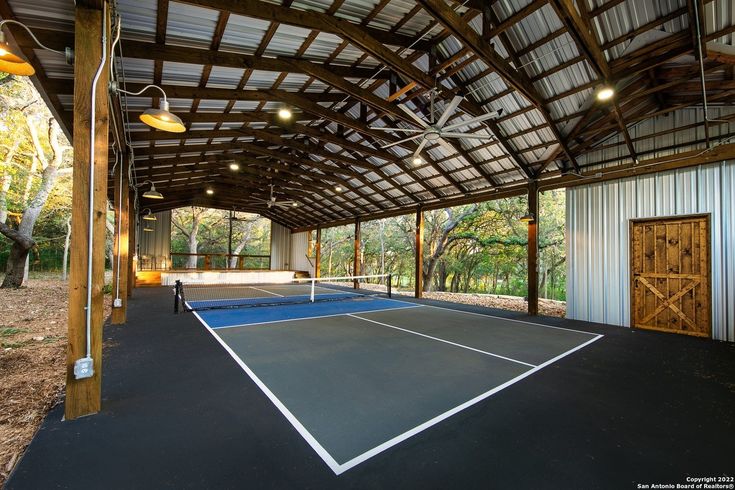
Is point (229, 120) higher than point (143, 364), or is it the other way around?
point (229, 120)

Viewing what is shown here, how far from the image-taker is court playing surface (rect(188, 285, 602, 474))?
259cm

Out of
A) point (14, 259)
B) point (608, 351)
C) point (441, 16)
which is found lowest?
point (608, 351)

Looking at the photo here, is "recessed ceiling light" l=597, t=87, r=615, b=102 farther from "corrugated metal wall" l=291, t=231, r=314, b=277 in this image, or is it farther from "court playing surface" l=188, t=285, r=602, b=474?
"corrugated metal wall" l=291, t=231, r=314, b=277

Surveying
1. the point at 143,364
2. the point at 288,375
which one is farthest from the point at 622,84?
the point at 143,364

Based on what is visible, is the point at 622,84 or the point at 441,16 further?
the point at 622,84

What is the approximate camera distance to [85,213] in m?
2.63

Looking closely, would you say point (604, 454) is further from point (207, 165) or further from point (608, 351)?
point (207, 165)

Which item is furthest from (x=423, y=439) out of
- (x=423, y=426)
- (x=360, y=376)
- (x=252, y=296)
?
(x=252, y=296)

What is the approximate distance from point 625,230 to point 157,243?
22.9m

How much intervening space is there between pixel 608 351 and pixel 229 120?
29.0 ft

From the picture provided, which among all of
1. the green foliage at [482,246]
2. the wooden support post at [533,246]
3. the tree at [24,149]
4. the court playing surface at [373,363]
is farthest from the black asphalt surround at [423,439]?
the green foliage at [482,246]

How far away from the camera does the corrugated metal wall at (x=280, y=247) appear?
23.4 m

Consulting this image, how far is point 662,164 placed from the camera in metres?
6.55

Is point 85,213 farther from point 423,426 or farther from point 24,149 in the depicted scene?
point 24,149
